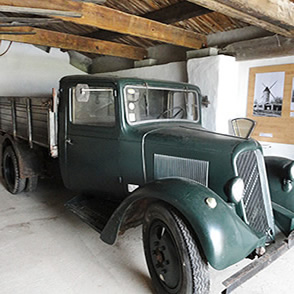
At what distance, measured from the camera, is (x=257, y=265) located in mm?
1770

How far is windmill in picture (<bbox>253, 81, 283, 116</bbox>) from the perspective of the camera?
3926mm

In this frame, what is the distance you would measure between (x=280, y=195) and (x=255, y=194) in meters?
0.49

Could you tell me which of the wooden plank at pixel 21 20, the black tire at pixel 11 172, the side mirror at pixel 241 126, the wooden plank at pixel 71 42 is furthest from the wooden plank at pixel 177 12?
the black tire at pixel 11 172

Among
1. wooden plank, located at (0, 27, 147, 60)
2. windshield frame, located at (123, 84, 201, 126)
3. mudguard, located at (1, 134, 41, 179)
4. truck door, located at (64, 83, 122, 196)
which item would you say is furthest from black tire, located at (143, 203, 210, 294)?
wooden plank, located at (0, 27, 147, 60)

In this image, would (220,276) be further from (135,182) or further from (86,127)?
(86,127)

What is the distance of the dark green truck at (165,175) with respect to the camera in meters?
1.76

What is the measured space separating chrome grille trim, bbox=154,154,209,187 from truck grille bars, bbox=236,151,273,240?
0.90 feet

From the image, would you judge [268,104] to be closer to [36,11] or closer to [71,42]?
[36,11]

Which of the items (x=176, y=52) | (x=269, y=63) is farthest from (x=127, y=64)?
(x=269, y=63)

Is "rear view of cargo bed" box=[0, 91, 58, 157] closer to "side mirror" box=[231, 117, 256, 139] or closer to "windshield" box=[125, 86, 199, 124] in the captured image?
"windshield" box=[125, 86, 199, 124]

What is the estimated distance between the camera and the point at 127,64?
265 inches

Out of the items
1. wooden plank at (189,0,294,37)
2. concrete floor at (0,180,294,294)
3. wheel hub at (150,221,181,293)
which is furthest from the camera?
wooden plank at (189,0,294,37)

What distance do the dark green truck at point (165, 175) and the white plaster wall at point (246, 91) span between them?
4.66 ft

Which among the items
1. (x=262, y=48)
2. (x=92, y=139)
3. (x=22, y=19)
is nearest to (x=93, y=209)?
(x=92, y=139)
